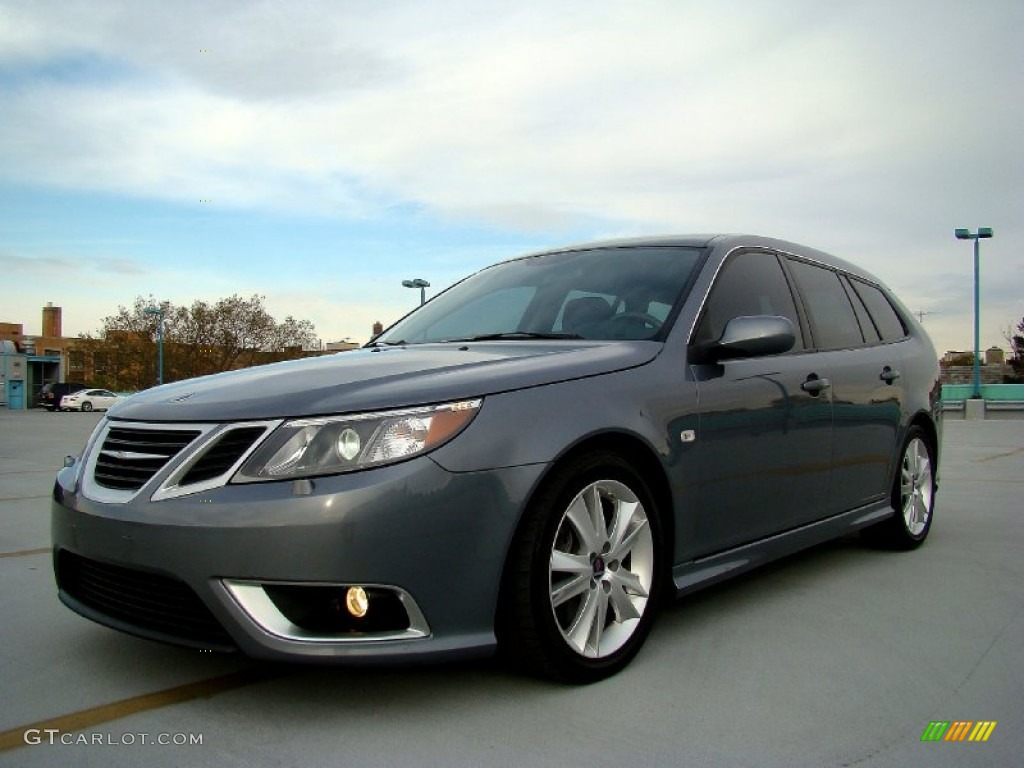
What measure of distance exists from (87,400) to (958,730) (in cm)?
5837

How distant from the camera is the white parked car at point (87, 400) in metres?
53.5

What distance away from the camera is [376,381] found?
105 inches

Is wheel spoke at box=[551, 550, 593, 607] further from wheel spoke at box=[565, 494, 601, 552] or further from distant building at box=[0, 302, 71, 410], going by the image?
distant building at box=[0, 302, 71, 410]

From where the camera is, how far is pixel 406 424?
2486 millimetres

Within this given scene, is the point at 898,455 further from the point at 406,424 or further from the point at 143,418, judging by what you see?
the point at 143,418

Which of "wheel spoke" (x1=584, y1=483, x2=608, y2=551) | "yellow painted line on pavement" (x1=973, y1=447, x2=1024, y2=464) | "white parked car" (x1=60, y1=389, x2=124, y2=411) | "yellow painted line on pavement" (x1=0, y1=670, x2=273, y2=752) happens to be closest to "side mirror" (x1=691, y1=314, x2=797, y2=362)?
"wheel spoke" (x1=584, y1=483, x2=608, y2=551)

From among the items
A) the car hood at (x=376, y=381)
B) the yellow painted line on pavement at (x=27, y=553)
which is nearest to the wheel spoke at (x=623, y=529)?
the car hood at (x=376, y=381)

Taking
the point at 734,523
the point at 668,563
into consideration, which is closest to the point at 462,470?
the point at 668,563

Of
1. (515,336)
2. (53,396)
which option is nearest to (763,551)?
(515,336)

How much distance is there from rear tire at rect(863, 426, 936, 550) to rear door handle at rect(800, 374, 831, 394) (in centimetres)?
113

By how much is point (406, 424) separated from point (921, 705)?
5.66ft

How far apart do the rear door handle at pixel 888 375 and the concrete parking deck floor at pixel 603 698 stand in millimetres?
1139

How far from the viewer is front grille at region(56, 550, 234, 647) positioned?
245 centimetres

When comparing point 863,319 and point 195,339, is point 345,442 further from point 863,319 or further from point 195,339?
point 195,339
